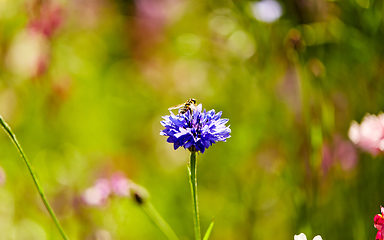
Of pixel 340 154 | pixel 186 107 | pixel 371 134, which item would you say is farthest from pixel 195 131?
→ pixel 340 154

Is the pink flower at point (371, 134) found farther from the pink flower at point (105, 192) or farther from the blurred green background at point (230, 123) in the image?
the pink flower at point (105, 192)

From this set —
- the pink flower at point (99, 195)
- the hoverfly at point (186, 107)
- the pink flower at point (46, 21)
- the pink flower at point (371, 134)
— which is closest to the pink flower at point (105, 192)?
the pink flower at point (99, 195)

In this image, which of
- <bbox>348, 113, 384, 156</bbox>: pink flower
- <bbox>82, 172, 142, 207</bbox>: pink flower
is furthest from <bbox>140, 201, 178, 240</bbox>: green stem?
<bbox>348, 113, 384, 156</bbox>: pink flower

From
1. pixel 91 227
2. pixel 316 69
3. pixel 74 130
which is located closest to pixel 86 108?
pixel 74 130

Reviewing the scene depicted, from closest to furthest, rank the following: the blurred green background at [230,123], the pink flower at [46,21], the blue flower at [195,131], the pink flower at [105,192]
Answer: the blue flower at [195,131] < the pink flower at [105,192] < the blurred green background at [230,123] < the pink flower at [46,21]

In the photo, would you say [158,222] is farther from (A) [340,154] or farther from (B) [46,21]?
(B) [46,21]

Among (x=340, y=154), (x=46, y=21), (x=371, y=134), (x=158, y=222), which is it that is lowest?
(x=158, y=222)

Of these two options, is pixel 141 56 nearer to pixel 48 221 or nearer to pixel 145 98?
pixel 145 98
